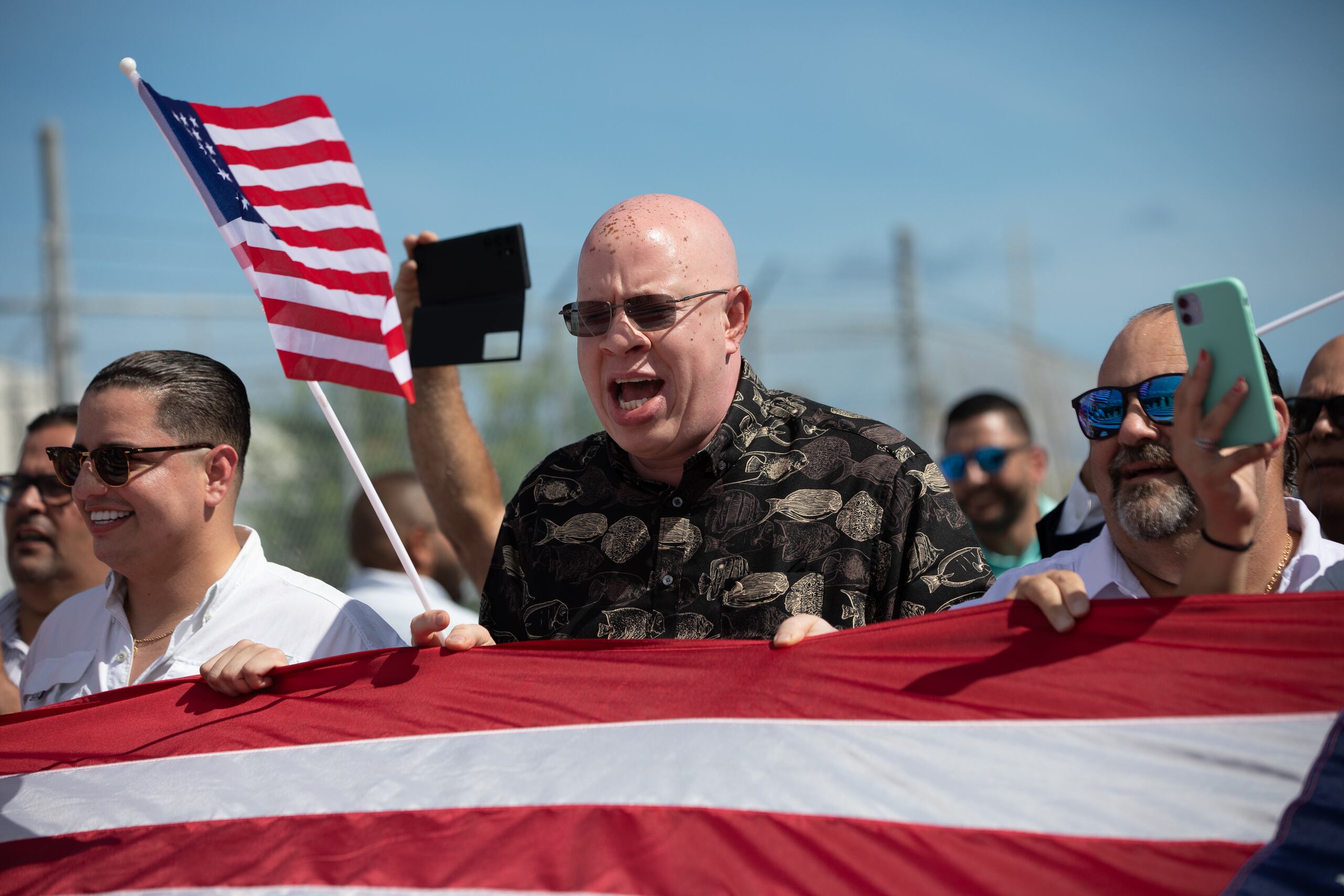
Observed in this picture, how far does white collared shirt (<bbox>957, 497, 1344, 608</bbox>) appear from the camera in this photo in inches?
97.2

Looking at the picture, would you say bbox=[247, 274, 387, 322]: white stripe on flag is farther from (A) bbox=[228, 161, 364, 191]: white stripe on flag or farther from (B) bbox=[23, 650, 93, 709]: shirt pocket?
(B) bbox=[23, 650, 93, 709]: shirt pocket

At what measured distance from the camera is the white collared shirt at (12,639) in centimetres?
437

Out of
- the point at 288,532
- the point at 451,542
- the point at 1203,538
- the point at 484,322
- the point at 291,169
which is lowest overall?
the point at 288,532

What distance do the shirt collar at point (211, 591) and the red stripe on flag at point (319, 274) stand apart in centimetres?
80

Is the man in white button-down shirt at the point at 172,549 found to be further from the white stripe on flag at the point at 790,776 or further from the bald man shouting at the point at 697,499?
the bald man shouting at the point at 697,499

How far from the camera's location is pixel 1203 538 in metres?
2.12

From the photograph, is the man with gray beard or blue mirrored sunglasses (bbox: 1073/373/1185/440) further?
blue mirrored sunglasses (bbox: 1073/373/1185/440)

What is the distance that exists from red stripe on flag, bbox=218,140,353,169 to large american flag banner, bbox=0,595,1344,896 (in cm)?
128

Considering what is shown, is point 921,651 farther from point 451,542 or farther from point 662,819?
point 451,542

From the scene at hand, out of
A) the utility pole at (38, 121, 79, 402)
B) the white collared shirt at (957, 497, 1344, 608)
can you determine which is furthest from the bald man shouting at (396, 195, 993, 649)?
the utility pole at (38, 121, 79, 402)

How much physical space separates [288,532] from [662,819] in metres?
7.33

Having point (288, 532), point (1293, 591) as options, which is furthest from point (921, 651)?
point (288, 532)

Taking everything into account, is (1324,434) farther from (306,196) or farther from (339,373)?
(306,196)

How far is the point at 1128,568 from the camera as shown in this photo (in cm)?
268
